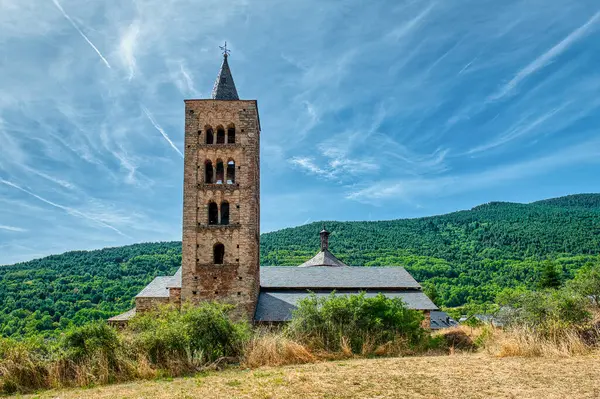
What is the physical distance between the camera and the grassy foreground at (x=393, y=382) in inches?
270

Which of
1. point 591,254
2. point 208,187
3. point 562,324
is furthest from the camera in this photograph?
point 591,254

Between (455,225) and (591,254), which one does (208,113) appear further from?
(455,225)

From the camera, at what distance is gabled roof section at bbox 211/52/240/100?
944 inches

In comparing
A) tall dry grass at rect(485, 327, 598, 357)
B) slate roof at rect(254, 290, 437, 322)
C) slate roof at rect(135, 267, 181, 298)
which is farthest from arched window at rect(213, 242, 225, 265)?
tall dry grass at rect(485, 327, 598, 357)

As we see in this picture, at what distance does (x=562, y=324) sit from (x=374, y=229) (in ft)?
312

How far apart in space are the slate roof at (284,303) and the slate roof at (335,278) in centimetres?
46

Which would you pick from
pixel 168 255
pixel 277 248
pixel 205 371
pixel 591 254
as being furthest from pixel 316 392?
pixel 591 254

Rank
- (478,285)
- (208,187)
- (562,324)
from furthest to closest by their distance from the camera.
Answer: (478,285)
(208,187)
(562,324)

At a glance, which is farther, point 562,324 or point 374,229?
point 374,229

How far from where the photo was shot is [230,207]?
22.1m

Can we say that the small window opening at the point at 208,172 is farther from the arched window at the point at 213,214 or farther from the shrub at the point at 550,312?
the shrub at the point at 550,312

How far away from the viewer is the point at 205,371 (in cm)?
982

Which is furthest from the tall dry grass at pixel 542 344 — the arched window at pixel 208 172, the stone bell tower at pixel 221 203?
the arched window at pixel 208 172

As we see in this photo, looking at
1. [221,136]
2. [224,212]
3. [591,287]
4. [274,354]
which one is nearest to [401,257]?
[224,212]
